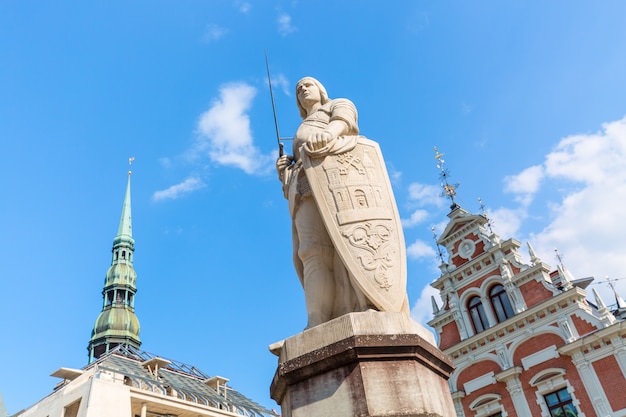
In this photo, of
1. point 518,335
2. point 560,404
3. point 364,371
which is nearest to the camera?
point 364,371

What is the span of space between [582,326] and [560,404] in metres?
3.10

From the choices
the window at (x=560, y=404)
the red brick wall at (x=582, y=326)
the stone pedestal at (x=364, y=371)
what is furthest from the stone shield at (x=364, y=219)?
the red brick wall at (x=582, y=326)

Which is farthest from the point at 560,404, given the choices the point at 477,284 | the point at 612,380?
the point at 477,284

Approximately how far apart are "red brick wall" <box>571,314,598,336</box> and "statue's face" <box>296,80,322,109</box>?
714 inches

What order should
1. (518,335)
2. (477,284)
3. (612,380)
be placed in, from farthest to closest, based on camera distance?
1. (477,284)
2. (518,335)
3. (612,380)

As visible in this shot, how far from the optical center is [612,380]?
725 inches

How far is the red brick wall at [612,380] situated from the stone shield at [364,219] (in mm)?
17616

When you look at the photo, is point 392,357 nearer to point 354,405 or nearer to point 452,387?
point 354,405

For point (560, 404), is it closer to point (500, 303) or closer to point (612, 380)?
point (612, 380)

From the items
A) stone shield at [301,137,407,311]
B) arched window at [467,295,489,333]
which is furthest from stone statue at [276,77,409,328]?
arched window at [467,295,489,333]

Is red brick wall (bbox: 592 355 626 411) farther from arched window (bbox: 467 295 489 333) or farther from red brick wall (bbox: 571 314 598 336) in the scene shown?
arched window (bbox: 467 295 489 333)

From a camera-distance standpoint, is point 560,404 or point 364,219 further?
point 560,404

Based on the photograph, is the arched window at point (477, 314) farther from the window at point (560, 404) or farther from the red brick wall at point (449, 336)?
the window at point (560, 404)

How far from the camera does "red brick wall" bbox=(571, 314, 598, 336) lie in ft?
64.1
